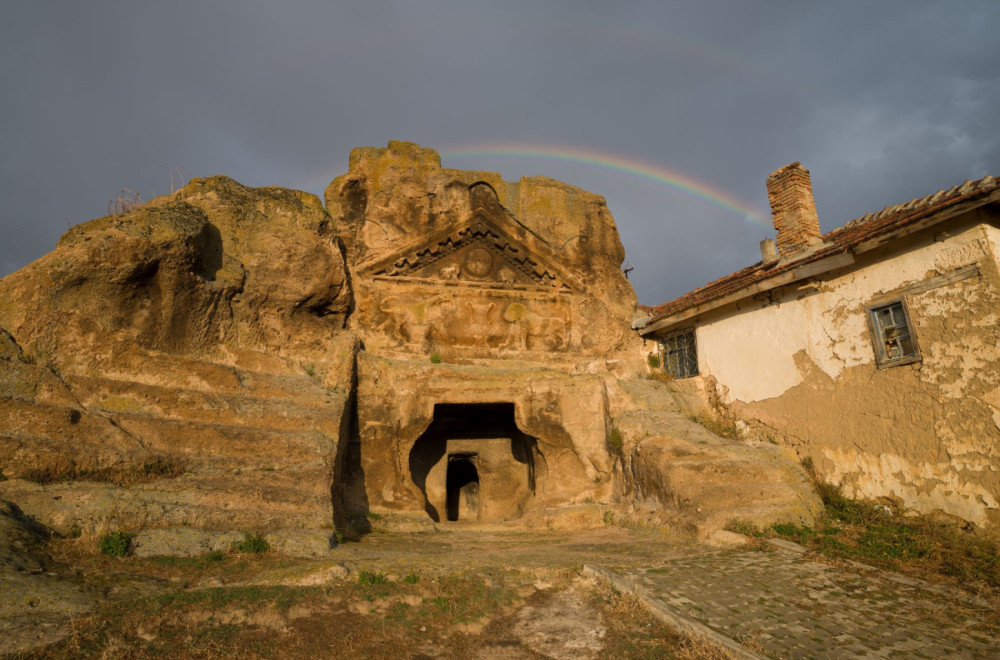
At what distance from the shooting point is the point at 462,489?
1487 cm

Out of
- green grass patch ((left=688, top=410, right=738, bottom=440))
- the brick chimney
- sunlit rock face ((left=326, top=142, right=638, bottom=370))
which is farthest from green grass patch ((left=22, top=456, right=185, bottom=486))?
the brick chimney

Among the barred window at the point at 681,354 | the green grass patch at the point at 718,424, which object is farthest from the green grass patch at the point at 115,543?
the barred window at the point at 681,354

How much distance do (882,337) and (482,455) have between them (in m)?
8.48

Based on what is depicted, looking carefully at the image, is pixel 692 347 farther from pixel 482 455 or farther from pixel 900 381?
pixel 482 455

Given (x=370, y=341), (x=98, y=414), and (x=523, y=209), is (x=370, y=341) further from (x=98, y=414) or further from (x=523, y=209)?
(x=98, y=414)

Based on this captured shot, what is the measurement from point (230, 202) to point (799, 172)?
1153 centimetres

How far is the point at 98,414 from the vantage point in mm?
6742

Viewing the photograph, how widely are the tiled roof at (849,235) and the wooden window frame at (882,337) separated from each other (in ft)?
3.29

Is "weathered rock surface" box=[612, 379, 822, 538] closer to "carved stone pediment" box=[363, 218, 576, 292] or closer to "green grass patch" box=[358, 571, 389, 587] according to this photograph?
"carved stone pediment" box=[363, 218, 576, 292]

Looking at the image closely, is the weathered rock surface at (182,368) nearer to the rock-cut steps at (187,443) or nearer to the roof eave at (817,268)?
the rock-cut steps at (187,443)

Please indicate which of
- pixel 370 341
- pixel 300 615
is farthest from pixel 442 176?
pixel 300 615

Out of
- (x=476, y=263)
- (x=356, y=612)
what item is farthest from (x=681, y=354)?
(x=356, y=612)

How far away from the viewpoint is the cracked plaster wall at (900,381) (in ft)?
24.2

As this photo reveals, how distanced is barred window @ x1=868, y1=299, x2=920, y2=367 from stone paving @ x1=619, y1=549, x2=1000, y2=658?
149 inches
